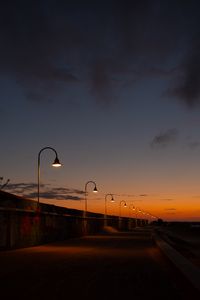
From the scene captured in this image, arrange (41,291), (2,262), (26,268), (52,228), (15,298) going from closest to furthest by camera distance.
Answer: (15,298), (41,291), (26,268), (2,262), (52,228)

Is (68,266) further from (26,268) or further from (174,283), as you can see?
(174,283)

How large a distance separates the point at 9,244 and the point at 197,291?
1667cm

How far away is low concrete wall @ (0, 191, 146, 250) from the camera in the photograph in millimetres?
25938

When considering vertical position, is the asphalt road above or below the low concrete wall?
below

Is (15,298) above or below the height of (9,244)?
below

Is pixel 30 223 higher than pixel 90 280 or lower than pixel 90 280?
higher

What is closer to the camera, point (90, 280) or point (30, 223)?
point (90, 280)

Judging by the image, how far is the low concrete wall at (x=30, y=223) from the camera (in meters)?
25.9

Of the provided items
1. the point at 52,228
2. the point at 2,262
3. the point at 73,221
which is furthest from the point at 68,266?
the point at 73,221

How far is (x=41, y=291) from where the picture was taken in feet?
37.7

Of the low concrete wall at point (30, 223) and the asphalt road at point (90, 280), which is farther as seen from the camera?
the low concrete wall at point (30, 223)

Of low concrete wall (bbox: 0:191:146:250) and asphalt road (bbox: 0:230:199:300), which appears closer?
asphalt road (bbox: 0:230:199:300)

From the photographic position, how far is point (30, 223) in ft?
98.1

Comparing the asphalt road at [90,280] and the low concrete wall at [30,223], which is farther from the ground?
the low concrete wall at [30,223]
